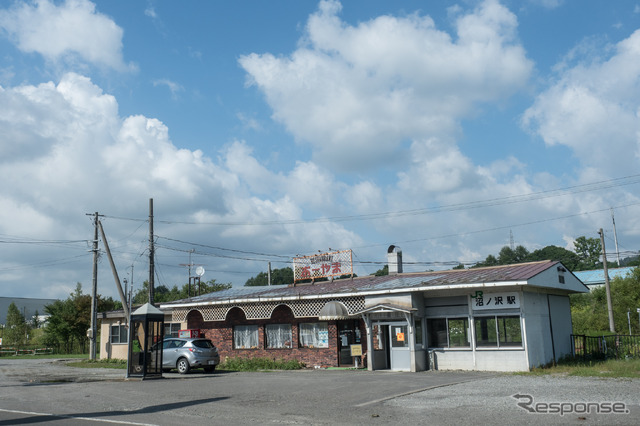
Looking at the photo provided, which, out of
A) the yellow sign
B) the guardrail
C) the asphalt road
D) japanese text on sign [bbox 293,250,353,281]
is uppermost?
japanese text on sign [bbox 293,250,353,281]

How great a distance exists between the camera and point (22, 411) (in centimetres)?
1245

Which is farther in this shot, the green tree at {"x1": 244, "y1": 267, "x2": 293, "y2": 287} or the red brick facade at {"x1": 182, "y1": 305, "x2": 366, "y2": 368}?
the green tree at {"x1": 244, "y1": 267, "x2": 293, "y2": 287}

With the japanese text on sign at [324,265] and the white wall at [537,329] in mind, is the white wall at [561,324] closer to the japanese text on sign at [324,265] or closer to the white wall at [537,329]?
the white wall at [537,329]

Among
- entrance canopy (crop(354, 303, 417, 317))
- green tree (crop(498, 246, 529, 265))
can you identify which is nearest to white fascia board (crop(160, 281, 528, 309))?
entrance canopy (crop(354, 303, 417, 317))

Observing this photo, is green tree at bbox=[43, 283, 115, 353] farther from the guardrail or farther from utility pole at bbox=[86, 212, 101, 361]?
utility pole at bbox=[86, 212, 101, 361]

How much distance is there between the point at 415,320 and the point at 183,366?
9867 mm

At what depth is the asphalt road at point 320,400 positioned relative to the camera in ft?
34.1

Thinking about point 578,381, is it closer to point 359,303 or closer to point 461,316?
point 461,316

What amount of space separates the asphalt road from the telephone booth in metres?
1.73

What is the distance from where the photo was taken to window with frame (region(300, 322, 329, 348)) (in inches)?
974

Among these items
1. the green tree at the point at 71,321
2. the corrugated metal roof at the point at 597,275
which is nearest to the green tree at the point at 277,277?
the green tree at the point at 71,321

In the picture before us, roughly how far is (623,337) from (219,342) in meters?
18.3

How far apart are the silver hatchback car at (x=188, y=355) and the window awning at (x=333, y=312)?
497cm

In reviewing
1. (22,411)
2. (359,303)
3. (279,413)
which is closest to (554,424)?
(279,413)
